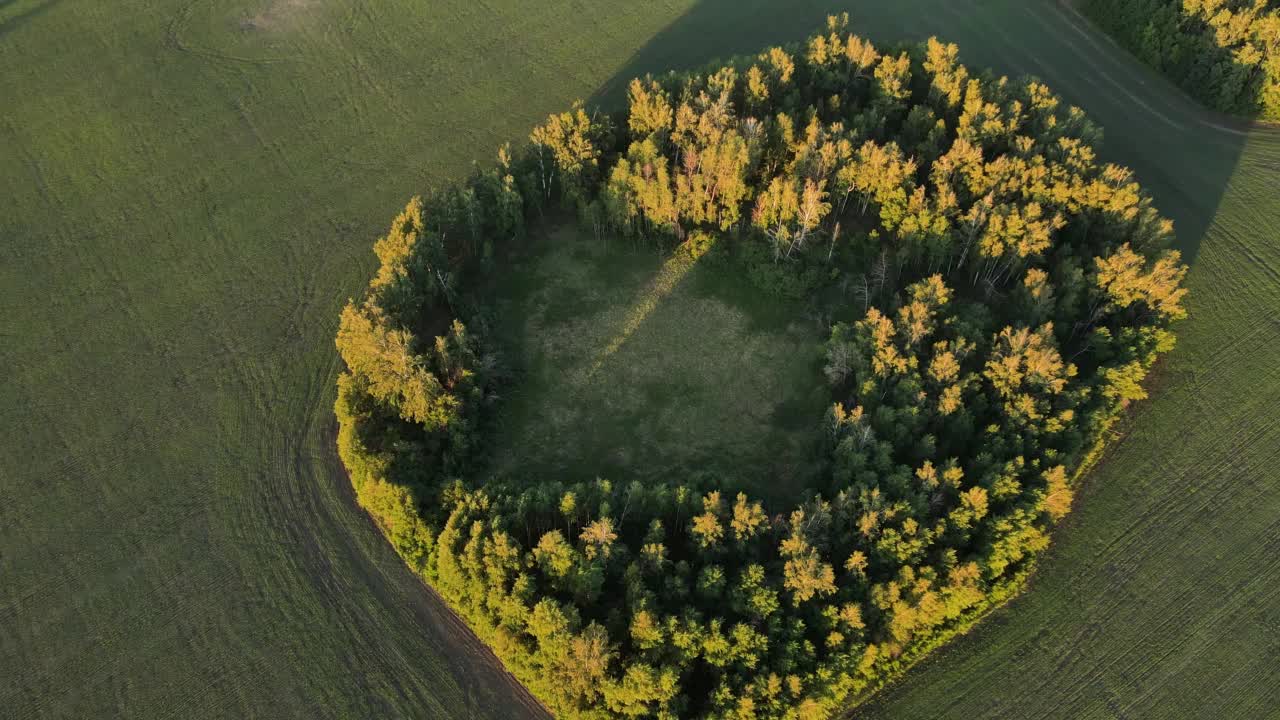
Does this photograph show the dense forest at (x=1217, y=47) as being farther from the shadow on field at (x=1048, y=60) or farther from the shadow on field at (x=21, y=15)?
the shadow on field at (x=21, y=15)

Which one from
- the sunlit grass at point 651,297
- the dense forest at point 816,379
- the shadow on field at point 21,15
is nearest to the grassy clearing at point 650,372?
the sunlit grass at point 651,297

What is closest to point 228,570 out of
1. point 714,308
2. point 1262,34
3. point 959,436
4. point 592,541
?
point 592,541

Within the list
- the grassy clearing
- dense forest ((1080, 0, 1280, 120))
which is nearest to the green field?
the grassy clearing

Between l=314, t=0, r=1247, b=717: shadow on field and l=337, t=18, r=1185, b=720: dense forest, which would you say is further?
l=314, t=0, r=1247, b=717: shadow on field

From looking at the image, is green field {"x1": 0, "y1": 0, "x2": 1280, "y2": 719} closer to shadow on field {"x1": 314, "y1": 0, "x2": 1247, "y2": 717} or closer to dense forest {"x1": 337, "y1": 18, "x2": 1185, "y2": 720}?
shadow on field {"x1": 314, "y1": 0, "x2": 1247, "y2": 717}

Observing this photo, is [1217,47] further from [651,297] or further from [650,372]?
[650,372]

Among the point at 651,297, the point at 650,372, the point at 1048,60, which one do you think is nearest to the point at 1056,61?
the point at 1048,60
